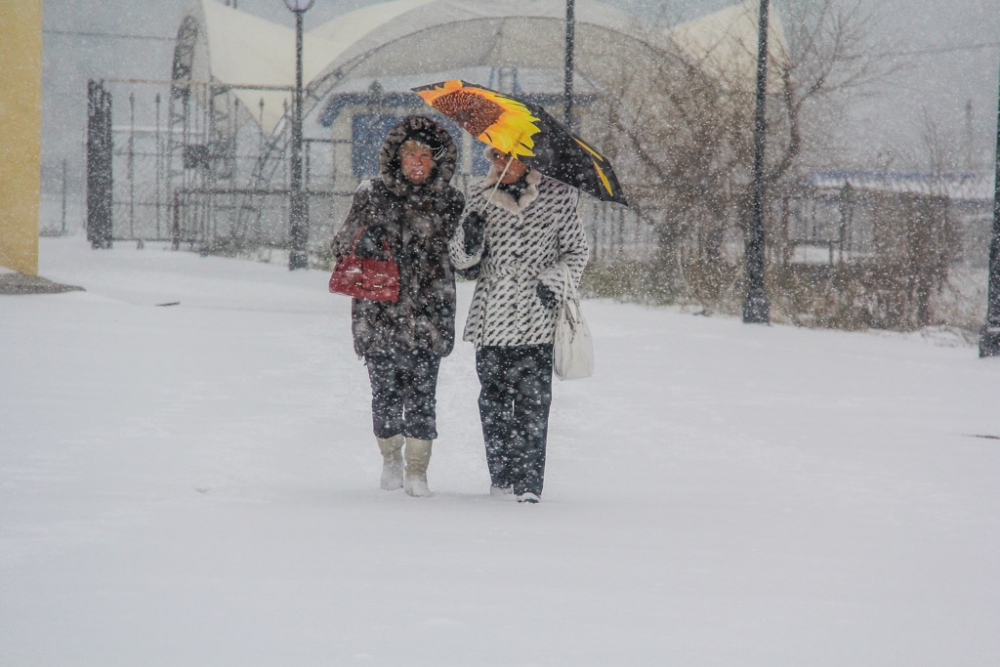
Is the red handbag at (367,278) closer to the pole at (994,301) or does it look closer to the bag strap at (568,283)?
the bag strap at (568,283)

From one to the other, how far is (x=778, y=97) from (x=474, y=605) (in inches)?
585

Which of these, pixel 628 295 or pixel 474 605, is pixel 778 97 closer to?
pixel 628 295

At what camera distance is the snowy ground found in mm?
2961

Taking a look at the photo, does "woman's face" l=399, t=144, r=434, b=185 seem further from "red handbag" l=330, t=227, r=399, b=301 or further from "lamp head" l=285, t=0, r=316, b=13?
"lamp head" l=285, t=0, r=316, b=13

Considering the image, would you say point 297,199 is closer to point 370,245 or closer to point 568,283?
point 370,245

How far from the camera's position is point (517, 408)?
4812 millimetres

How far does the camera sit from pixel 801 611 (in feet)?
11.0

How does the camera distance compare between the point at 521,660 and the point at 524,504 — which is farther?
the point at 524,504

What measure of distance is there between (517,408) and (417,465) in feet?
1.62

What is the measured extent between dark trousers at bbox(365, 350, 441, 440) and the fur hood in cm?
68

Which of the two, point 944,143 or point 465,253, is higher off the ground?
point 944,143

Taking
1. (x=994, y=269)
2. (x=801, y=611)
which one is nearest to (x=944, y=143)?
(x=994, y=269)

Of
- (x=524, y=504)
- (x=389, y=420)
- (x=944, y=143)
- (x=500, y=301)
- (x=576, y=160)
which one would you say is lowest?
(x=524, y=504)

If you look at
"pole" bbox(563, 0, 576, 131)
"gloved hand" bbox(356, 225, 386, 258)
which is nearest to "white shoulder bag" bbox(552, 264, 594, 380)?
"gloved hand" bbox(356, 225, 386, 258)
